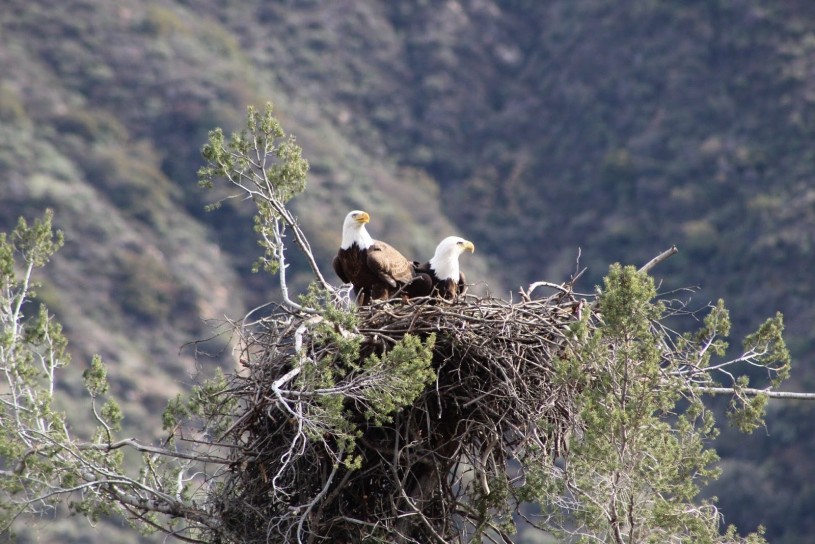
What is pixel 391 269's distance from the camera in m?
10.2

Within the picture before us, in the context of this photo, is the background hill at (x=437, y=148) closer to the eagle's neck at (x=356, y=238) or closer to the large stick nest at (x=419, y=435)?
the eagle's neck at (x=356, y=238)

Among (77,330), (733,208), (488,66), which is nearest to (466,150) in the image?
(488,66)

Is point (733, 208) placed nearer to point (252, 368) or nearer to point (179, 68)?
point (179, 68)

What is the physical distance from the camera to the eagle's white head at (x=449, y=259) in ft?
33.3

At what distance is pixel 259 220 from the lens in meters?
9.74

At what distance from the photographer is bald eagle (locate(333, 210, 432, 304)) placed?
33.3ft

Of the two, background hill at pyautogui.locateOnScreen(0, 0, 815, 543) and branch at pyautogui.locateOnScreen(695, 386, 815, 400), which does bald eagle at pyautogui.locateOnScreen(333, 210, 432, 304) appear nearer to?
branch at pyautogui.locateOnScreen(695, 386, 815, 400)

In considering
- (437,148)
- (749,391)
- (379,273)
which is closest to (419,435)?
(379,273)

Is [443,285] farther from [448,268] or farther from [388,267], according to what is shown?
[388,267]

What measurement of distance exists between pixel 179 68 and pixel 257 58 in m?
4.28

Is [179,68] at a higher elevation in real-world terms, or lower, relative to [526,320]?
higher

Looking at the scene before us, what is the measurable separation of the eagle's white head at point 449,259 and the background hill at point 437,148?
2703cm

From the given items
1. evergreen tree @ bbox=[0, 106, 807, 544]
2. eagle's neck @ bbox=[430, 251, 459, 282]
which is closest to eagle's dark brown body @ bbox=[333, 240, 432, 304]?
eagle's neck @ bbox=[430, 251, 459, 282]

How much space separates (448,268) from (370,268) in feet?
2.05
